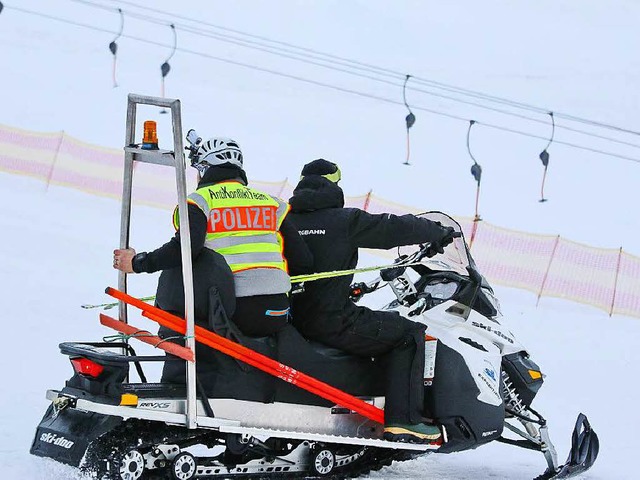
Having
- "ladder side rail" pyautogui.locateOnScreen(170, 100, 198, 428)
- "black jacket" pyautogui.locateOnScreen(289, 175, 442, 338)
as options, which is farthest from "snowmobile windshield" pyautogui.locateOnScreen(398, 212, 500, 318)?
"ladder side rail" pyautogui.locateOnScreen(170, 100, 198, 428)

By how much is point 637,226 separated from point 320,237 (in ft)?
52.4

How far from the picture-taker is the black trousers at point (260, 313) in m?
5.65

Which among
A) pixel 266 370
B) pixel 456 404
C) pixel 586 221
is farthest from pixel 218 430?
pixel 586 221

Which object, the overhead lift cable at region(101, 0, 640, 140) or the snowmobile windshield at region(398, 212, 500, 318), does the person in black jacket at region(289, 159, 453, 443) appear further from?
the overhead lift cable at region(101, 0, 640, 140)

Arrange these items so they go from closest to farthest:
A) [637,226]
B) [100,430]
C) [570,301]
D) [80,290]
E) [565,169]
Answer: [100,430] < [80,290] < [570,301] < [637,226] < [565,169]

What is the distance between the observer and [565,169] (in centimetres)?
2494

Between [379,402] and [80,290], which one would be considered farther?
[80,290]

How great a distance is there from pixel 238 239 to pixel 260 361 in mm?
616

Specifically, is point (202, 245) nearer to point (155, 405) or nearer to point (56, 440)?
point (155, 405)

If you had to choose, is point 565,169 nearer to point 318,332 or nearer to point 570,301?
point 570,301

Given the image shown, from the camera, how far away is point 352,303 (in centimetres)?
610

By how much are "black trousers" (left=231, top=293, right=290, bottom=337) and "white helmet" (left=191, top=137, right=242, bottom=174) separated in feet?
2.22

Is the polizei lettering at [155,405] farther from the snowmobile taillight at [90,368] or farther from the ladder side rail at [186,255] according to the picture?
the snowmobile taillight at [90,368]

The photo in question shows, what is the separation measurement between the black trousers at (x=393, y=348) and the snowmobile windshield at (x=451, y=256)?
568 mm
